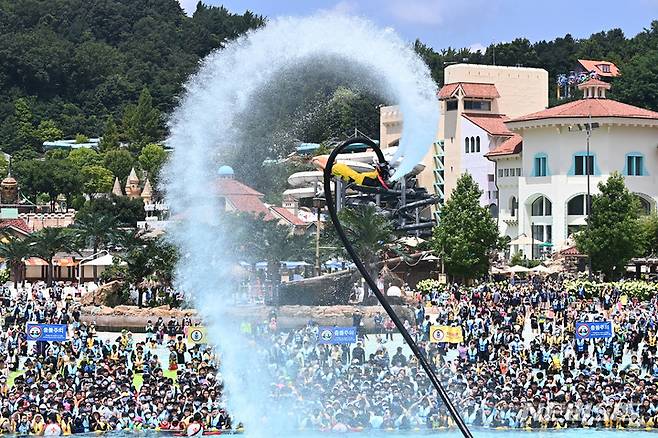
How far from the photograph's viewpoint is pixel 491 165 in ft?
315

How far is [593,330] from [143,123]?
146 m

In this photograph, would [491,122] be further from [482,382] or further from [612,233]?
[482,382]

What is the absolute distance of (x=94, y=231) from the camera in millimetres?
86812

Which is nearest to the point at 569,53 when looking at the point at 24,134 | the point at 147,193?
the point at 147,193

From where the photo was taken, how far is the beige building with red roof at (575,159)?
84.8 meters

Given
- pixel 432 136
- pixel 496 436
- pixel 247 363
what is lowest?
pixel 496 436

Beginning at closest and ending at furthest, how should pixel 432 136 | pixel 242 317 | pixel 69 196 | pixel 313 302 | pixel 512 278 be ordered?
pixel 432 136, pixel 242 317, pixel 313 302, pixel 512 278, pixel 69 196

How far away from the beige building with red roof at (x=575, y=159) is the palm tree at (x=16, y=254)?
103 feet

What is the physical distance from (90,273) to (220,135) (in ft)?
239

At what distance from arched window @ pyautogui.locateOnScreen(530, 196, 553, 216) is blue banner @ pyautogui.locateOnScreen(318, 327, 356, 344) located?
53375 millimetres

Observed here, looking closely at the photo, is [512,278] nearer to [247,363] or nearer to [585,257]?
A: [585,257]

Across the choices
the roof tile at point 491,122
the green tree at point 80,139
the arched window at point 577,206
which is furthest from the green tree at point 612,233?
the green tree at point 80,139

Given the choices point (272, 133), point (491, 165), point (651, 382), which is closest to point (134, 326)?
point (651, 382)

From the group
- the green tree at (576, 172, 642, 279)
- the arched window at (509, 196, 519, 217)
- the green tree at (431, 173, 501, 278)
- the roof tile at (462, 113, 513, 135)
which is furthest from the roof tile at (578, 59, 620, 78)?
the green tree at (576, 172, 642, 279)
